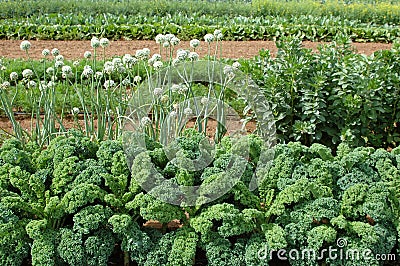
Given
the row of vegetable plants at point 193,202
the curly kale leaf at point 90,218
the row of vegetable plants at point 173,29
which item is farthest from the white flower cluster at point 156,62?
the row of vegetable plants at point 173,29

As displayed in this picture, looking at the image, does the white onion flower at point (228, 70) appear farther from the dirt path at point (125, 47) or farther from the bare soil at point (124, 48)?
the dirt path at point (125, 47)

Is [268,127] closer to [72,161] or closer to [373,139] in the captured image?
[373,139]

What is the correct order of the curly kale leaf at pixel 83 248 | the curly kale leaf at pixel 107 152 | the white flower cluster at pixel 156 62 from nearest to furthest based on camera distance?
the curly kale leaf at pixel 83 248 < the curly kale leaf at pixel 107 152 < the white flower cluster at pixel 156 62

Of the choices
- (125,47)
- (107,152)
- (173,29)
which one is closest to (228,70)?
(107,152)

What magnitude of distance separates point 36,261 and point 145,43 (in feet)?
25.6

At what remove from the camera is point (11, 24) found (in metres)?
11.6

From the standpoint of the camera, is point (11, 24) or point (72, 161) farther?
point (11, 24)

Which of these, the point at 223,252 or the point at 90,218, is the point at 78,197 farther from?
the point at 223,252

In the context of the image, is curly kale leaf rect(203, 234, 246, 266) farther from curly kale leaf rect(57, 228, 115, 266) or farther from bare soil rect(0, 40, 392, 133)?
bare soil rect(0, 40, 392, 133)

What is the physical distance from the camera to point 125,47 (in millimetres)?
10445

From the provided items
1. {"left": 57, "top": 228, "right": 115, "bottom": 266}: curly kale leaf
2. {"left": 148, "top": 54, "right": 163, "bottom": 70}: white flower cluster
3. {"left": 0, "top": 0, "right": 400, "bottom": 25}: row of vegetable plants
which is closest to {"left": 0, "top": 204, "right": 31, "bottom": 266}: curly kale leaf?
{"left": 57, "top": 228, "right": 115, "bottom": 266}: curly kale leaf

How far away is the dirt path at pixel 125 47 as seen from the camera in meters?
9.81

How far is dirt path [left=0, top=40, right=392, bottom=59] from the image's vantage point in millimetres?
9813

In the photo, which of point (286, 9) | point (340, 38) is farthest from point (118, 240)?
point (286, 9)
